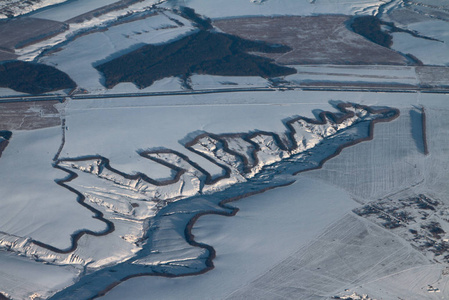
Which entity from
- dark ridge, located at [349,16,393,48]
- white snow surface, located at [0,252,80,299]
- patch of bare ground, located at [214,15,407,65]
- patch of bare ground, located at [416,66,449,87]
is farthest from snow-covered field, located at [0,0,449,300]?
dark ridge, located at [349,16,393,48]

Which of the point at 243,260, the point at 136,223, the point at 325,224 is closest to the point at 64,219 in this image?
the point at 136,223

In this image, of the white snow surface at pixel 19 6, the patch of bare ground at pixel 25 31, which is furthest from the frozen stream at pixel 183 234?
the white snow surface at pixel 19 6

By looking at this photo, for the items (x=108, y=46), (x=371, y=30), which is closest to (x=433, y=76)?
(x=371, y=30)

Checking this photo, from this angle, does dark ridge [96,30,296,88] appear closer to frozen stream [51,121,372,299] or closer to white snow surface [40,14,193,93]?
white snow surface [40,14,193,93]

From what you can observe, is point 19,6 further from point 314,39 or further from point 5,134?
point 314,39

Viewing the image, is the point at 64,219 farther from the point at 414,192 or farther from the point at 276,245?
the point at 414,192

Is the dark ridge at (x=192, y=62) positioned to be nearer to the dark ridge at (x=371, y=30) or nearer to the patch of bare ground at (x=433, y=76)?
the dark ridge at (x=371, y=30)
